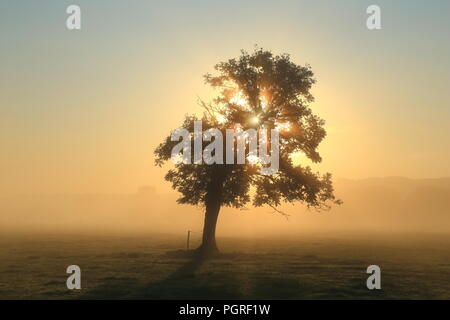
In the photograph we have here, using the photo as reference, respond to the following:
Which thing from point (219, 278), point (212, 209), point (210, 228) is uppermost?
point (212, 209)

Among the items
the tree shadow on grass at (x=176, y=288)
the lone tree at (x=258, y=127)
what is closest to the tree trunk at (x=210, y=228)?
the lone tree at (x=258, y=127)

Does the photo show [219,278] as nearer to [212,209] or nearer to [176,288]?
[176,288]

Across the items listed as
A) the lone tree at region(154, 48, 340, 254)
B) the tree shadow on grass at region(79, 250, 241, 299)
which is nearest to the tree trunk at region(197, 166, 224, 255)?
the lone tree at region(154, 48, 340, 254)

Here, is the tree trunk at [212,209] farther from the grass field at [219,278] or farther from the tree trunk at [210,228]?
the grass field at [219,278]

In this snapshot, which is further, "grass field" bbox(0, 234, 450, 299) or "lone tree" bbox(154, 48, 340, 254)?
"lone tree" bbox(154, 48, 340, 254)

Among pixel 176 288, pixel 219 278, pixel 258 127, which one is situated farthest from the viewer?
pixel 258 127

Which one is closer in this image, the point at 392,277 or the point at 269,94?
the point at 392,277

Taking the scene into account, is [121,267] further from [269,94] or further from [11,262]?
[269,94]

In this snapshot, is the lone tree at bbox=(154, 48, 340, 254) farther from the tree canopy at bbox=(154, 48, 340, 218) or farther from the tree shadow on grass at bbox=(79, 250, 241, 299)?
the tree shadow on grass at bbox=(79, 250, 241, 299)

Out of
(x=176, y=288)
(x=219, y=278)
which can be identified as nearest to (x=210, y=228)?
(x=219, y=278)
